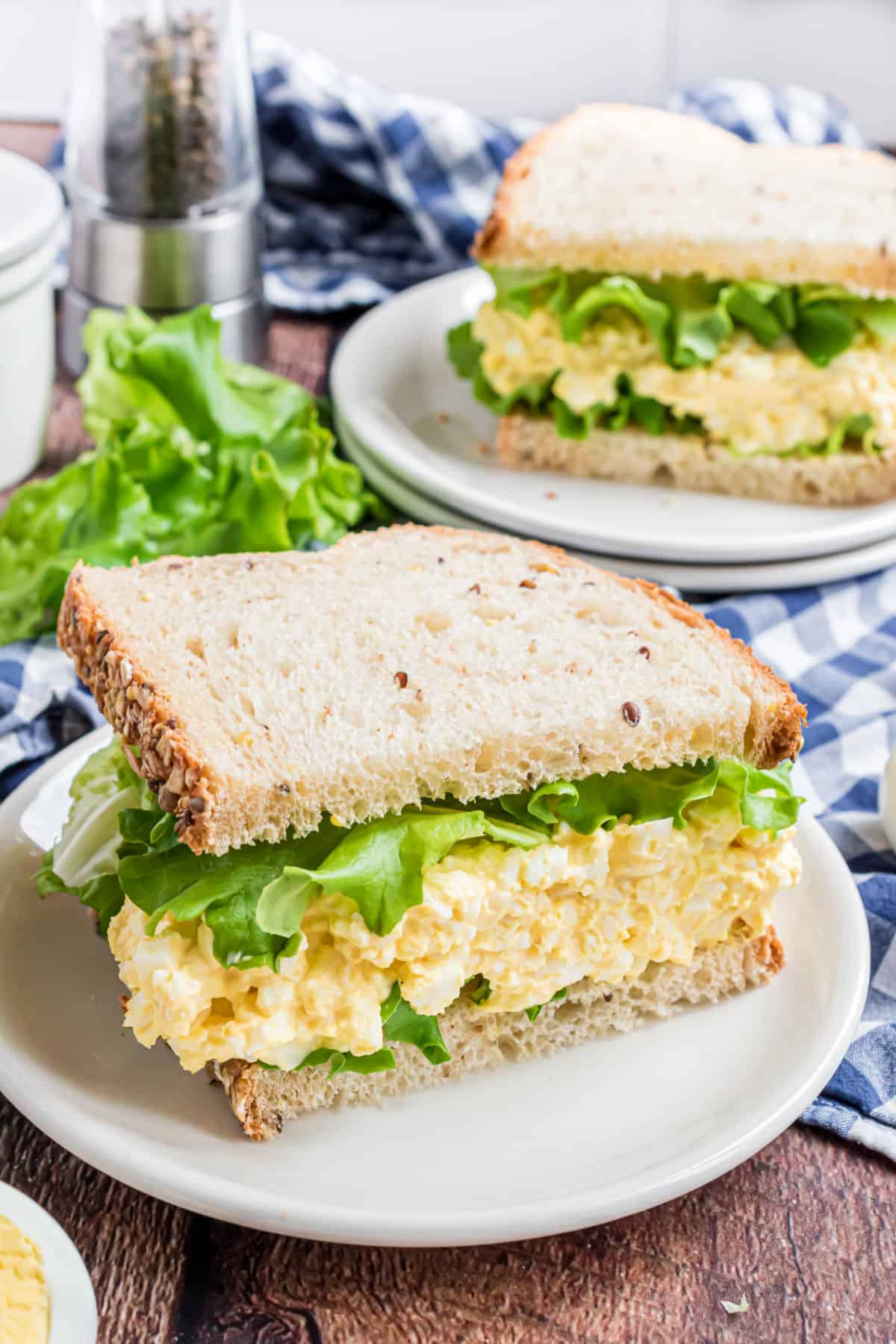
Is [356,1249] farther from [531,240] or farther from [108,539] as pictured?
[531,240]

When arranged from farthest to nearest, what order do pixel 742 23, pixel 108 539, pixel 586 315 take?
pixel 742 23
pixel 586 315
pixel 108 539

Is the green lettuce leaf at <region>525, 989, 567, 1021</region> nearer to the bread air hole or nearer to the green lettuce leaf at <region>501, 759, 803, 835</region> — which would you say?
the green lettuce leaf at <region>501, 759, 803, 835</region>

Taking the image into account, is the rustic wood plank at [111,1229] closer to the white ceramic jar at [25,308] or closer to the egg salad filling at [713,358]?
the white ceramic jar at [25,308]

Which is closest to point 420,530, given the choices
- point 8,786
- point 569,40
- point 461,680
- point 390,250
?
point 461,680

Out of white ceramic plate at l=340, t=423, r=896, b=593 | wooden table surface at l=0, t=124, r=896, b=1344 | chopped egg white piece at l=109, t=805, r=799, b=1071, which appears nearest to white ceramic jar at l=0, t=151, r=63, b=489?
white ceramic plate at l=340, t=423, r=896, b=593

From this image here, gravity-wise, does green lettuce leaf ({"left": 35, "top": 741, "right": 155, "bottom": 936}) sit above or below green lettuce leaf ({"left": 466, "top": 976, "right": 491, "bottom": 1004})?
above

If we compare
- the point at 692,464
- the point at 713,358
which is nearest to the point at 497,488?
the point at 692,464

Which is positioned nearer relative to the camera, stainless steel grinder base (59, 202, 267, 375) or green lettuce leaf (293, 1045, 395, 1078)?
green lettuce leaf (293, 1045, 395, 1078)
